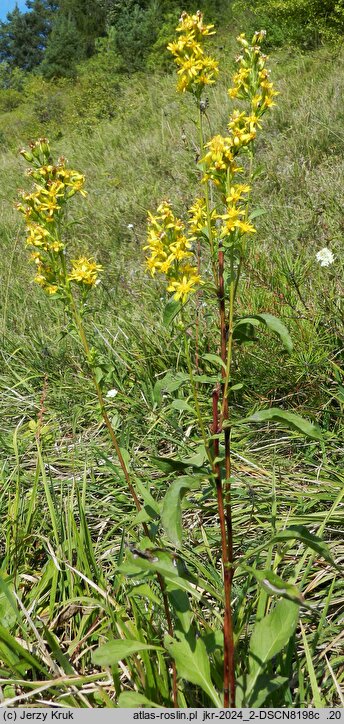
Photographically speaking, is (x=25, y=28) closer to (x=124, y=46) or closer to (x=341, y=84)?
(x=124, y=46)

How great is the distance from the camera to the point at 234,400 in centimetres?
220

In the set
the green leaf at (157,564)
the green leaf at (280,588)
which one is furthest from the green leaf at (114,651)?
the green leaf at (280,588)

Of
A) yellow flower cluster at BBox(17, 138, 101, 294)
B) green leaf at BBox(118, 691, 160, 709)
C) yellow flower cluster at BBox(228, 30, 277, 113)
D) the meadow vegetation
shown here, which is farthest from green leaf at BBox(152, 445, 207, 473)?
yellow flower cluster at BBox(228, 30, 277, 113)

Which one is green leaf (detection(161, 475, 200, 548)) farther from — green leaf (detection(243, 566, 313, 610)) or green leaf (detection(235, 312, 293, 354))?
green leaf (detection(235, 312, 293, 354))

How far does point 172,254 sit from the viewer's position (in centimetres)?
108

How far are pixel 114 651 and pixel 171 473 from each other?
976 millimetres

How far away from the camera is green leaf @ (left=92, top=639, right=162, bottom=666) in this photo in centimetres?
92

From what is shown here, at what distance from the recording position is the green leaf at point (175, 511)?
0.90 m

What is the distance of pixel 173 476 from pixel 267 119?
13.0 feet

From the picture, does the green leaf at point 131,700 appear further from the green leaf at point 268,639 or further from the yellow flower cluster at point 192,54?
the yellow flower cluster at point 192,54

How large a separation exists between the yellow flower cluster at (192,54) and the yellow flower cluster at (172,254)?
27cm

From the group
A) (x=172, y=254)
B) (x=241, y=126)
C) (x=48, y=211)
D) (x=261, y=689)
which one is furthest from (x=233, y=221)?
(x=261, y=689)

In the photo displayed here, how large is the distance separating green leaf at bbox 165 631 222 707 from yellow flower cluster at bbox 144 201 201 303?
24.2 inches

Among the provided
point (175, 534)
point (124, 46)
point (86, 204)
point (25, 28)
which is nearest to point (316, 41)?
point (86, 204)
